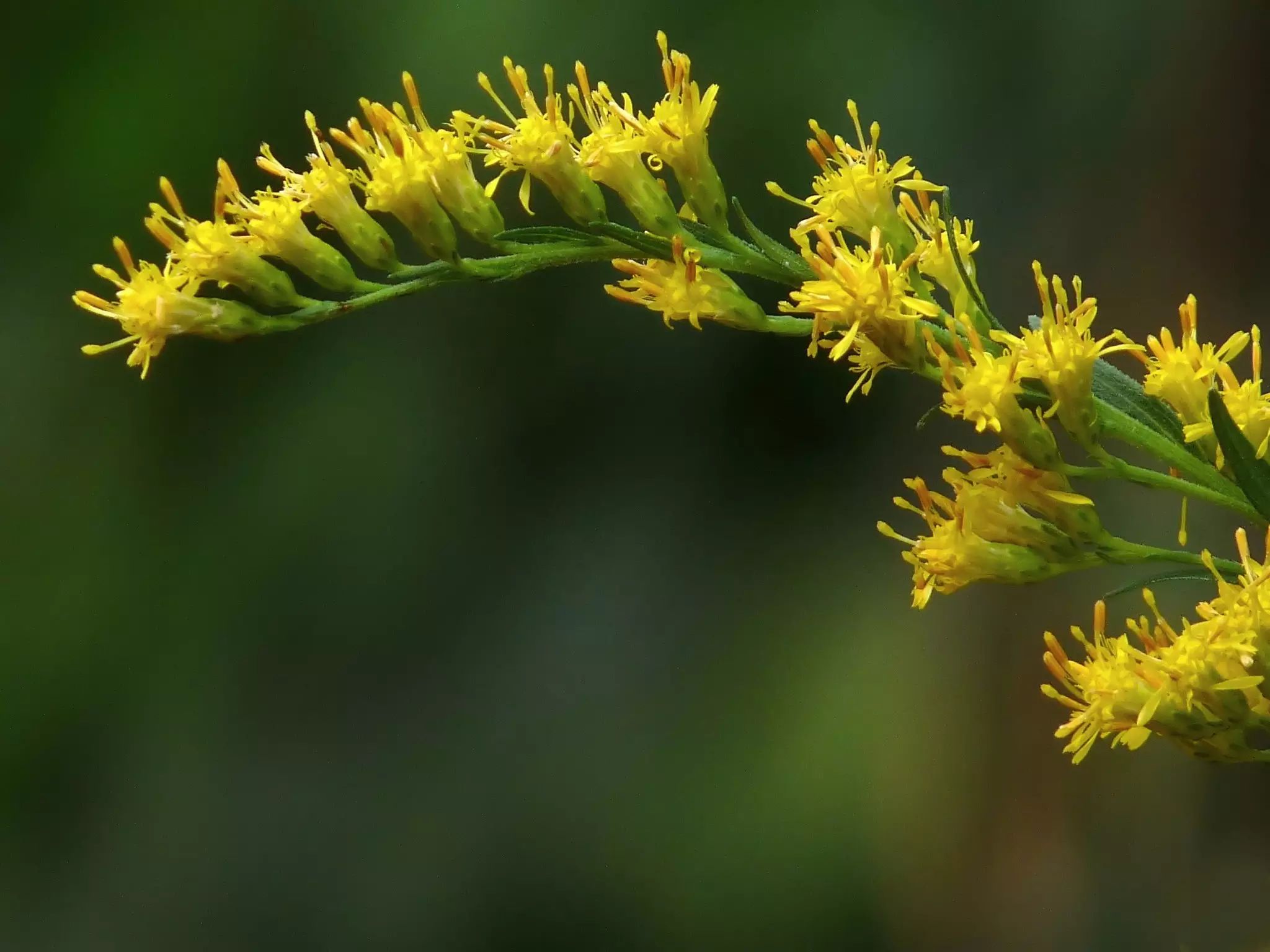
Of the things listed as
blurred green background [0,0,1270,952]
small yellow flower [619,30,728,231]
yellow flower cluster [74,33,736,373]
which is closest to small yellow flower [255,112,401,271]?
yellow flower cluster [74,33,736,373]

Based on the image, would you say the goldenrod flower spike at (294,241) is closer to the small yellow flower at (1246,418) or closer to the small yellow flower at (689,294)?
the small yellow flower at (689,294)

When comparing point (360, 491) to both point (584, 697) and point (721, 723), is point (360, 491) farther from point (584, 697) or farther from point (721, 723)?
point (721, 723)

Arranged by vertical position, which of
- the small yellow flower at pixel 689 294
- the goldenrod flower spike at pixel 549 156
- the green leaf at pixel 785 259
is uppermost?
the goldenrod flower spike at pixel 549 156

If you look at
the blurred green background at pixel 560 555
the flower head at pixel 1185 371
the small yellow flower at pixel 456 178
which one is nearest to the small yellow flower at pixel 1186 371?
the flower head at pixel 1185 371

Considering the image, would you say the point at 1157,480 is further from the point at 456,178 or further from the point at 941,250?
the point at 456,178

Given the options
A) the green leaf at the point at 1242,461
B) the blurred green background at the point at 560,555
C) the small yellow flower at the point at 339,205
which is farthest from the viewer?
the blurred green background at the point at 560,555

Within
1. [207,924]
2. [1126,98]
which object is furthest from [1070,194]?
[207,924]

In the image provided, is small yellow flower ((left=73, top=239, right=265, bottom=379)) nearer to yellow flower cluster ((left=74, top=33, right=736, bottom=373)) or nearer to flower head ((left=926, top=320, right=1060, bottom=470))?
yellow flower cluster ((left=74, top=33, right=736, bottom=373))

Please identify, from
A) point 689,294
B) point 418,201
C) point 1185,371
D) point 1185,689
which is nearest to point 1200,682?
point 1185,689
